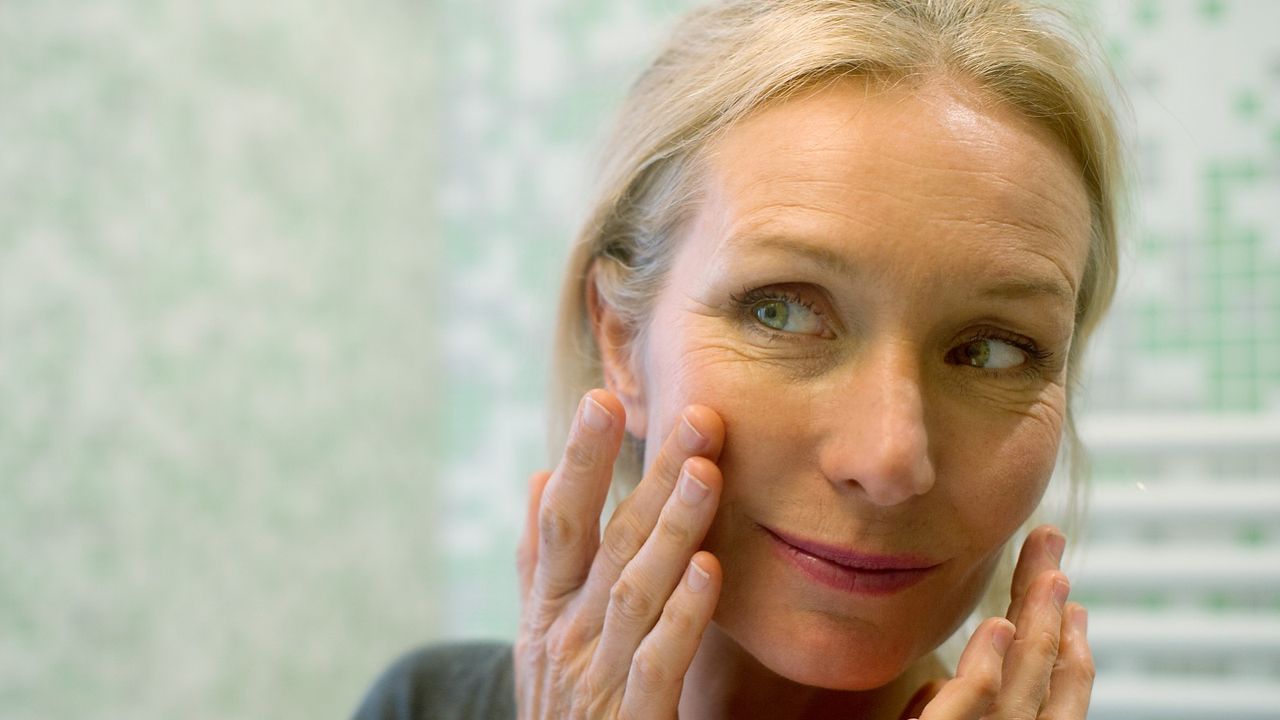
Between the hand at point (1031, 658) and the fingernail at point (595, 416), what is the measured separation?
12.2 inches

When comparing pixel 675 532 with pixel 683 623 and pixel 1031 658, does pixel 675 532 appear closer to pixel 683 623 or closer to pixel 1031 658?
pixel 683 623

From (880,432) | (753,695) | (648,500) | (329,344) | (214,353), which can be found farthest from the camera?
(329,344)

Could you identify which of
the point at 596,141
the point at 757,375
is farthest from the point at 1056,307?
the point at 596,141

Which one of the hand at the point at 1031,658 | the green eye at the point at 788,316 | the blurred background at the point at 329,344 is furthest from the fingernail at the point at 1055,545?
the blurred background at the point at 329,344

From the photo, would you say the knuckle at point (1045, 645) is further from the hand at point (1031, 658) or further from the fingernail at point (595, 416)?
the fingernail at point (595, 416)

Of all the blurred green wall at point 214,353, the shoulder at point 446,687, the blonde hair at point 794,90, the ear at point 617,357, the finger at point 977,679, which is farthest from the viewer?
the blurred green wall at point 214,353

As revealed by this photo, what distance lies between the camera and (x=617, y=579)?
2.85 feet

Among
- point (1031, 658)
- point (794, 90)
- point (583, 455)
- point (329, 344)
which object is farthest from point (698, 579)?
point (329, 344)

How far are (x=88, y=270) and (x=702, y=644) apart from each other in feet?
3.30

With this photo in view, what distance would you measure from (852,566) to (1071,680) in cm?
19

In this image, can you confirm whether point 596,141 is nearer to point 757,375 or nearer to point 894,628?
point 757,375

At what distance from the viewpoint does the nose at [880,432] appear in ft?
2.40

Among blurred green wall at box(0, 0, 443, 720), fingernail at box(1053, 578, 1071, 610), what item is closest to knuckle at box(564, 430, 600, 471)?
fingernail at box(1053, 578, 1071, 610)

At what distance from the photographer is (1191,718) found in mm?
1525
